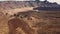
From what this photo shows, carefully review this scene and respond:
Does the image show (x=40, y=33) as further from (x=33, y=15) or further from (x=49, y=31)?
(x=33, y=15)

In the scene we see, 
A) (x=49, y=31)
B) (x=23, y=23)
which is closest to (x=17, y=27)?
(x=23, y=23)

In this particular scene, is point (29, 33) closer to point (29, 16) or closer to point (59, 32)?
point (59, 32)

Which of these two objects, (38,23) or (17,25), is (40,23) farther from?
(17,25)

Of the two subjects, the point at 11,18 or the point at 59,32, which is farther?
the point at 11,18

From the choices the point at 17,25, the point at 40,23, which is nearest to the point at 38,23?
the point at 40,23

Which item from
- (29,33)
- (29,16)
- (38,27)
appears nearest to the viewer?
(29,33)

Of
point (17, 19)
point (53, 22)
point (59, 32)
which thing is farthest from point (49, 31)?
point (17, 19)

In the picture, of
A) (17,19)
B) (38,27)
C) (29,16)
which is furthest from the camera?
(29,16)

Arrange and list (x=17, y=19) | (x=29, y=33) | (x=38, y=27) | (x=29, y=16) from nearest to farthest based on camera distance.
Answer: (x=29, y=33), (x=38, y=27), (x=17, y=19), (x=29, y=16)

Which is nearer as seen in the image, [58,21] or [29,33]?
[29,33]
